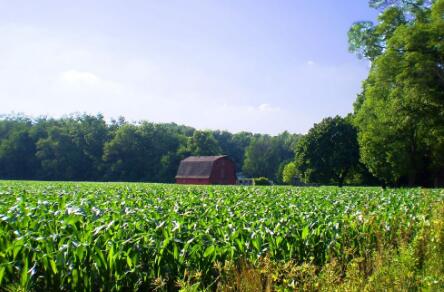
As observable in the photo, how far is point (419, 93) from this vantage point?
31.6m

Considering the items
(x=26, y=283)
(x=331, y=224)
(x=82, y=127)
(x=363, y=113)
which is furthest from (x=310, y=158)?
(x=82, y=127)

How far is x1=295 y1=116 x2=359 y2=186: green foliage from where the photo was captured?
5597 cm

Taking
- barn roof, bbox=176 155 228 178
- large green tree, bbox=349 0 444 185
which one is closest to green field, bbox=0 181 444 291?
large green tree, bbox=349 0 444 185

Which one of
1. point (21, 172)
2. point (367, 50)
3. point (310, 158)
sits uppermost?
point (367, 50)

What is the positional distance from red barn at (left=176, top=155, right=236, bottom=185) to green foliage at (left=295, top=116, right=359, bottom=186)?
17132 mm

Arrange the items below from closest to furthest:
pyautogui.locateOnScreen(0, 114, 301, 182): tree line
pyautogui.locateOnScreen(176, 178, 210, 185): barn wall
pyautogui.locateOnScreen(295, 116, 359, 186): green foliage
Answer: pyautogui.locateOnScreen(295, 116, 359, 186): green foliage → pyautogui.locateOnScreen(176, 178, 210, 185): barn wall → pyautogui.locateOnScreen(0, 114, 301, 182): tree line

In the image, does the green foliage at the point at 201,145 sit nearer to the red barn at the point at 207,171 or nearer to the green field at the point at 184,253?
the red barn at the point at 207,171

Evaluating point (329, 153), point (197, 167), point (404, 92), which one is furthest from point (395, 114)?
point (197, 167)

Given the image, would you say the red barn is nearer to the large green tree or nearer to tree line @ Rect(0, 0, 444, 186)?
tree line @ Rect(0, 0, 444, 186)

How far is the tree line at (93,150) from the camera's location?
90988mm

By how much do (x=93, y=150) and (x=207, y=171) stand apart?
127 ft

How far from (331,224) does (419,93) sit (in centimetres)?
2825

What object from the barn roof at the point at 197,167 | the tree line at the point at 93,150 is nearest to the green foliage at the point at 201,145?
the tree line at the point at 93,150

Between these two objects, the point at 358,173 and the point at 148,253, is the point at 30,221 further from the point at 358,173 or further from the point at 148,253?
the point at 358,173
